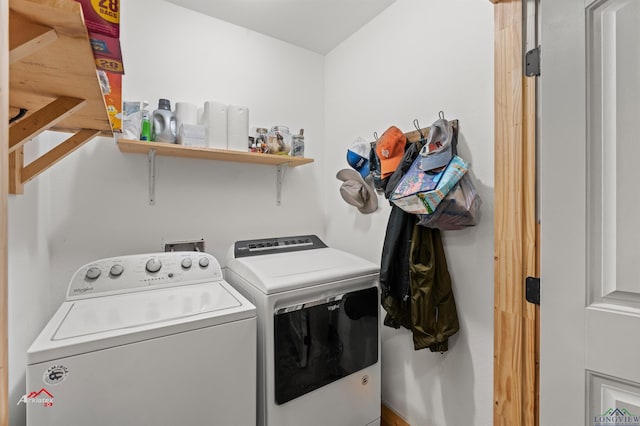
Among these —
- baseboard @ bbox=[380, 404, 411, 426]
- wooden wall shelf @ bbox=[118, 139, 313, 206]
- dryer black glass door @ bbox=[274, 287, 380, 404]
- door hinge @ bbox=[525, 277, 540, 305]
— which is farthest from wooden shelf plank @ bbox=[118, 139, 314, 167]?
baseboard @ bbox=[380, 404, 411, 426]

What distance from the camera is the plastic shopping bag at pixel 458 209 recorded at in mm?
1236

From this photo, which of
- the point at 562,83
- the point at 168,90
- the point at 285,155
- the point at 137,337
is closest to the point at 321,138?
the point at 285,155

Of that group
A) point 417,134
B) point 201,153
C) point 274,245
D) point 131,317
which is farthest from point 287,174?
point 131,317

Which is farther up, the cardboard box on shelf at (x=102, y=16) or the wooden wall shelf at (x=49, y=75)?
the cardboard box on shelf at (x=102, y=16)

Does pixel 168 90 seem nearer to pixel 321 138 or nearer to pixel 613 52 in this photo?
pixel 321 138

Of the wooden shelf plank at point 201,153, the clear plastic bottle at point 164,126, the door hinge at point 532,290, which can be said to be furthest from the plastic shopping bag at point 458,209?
the clear plastic bottle at point 164,126

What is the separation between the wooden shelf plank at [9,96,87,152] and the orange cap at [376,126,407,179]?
4.20ft

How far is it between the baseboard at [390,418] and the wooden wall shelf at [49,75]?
2137 millimetres

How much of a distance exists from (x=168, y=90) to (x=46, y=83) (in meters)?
1.13

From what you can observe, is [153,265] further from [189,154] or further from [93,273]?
[189,154]

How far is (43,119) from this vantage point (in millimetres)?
823

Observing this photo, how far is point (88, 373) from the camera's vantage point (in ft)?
2.93

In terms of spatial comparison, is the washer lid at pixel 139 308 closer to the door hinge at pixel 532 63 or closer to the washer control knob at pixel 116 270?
the washer control knob at pixel 116 270

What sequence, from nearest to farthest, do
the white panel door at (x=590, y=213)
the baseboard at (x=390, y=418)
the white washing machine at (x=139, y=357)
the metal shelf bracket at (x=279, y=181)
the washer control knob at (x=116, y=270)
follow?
the white panel door at (x=590, y=213) < the white washing machine at (x=139, y=357) < the washer control knob at (x=116, y=270) < the baseboard at (x=390, y=418) < the metal shelf bracket at (x=279, y=181)
